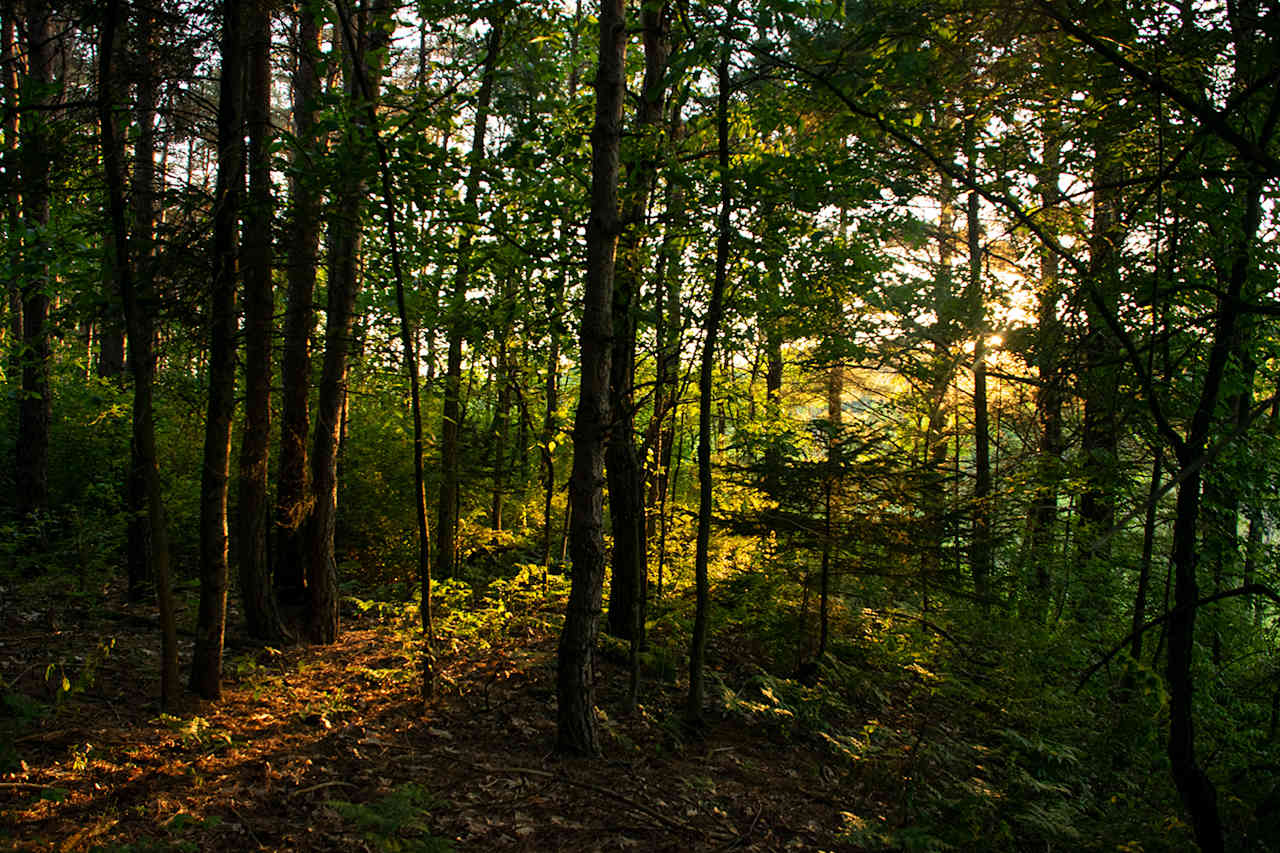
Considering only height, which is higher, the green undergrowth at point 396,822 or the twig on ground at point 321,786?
the green undergrowth at point 396,822

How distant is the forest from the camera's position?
3.55 meters

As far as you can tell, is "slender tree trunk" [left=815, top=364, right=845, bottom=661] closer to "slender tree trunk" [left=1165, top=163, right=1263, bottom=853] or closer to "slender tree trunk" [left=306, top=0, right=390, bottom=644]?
"slender tree trunk" [left=1165, top=163, right=1263, bottom=853]

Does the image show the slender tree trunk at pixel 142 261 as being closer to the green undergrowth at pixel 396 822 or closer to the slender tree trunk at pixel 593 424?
the green undergrowth at pixel 396 822

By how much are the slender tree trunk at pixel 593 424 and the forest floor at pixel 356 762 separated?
0.56 metres

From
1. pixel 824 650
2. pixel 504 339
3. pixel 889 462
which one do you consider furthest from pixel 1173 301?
pixel 504 339

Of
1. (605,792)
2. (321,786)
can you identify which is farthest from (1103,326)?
(321,786)

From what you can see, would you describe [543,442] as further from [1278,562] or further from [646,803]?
[1278,562]

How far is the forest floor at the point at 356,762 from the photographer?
11.9 feet

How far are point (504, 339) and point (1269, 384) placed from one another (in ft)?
43.2

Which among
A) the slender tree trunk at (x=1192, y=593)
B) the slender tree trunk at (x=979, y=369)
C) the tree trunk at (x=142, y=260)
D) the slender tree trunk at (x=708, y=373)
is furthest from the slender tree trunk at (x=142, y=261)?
the slender tree trunk at (x=979, y=369)

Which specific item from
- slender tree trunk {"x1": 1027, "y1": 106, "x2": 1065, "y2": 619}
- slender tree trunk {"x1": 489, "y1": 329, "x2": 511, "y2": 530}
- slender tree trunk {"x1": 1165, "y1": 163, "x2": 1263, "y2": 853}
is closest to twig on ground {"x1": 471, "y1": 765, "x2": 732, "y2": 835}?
slender tree trunk {"x1": 1165, "y1": 163, "x2": 1263, "y2": 853}

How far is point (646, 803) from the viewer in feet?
15.0

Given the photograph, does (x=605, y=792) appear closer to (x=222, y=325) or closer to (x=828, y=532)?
(x=828, y=532)

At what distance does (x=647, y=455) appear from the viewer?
5.92 meters
